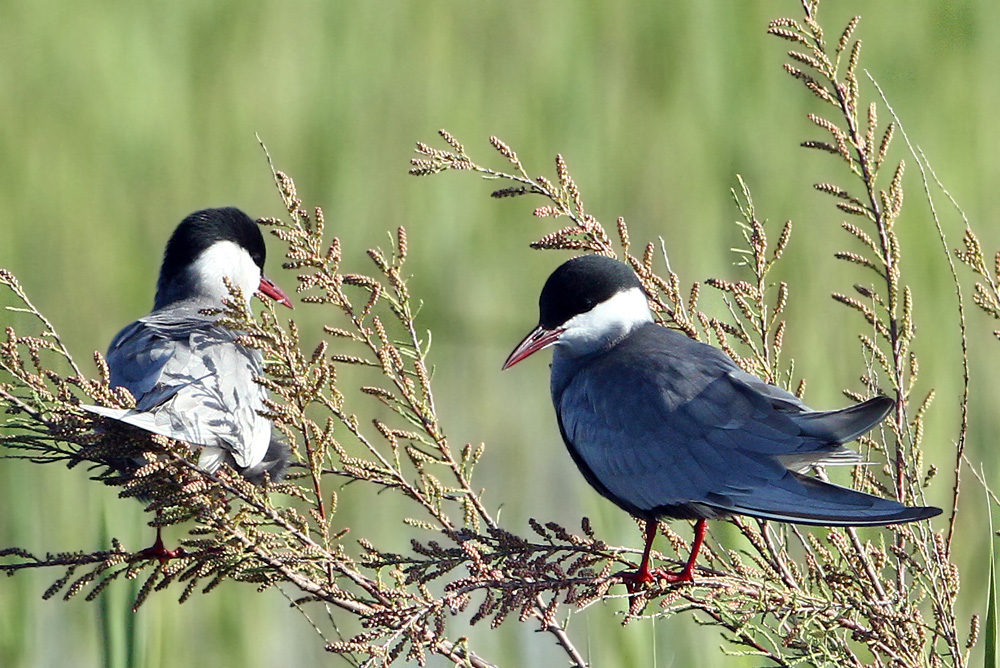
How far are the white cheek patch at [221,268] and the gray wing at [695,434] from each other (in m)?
1.70

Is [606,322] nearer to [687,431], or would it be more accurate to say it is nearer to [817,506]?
[687,431]

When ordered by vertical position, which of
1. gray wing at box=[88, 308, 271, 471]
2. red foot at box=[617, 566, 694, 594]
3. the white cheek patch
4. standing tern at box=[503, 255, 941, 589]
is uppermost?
the white cheek patch

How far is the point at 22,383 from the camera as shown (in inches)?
116

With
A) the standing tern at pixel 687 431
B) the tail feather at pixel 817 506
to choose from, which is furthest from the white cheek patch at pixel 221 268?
the tail feather at pixel 817 506

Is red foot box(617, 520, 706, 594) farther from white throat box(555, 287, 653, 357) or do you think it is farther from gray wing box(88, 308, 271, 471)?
gray wing box(88, 308, 271, 471)

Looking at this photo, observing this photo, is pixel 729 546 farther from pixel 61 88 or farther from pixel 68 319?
pixel 61 88

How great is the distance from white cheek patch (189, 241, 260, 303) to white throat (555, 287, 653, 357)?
1401mm

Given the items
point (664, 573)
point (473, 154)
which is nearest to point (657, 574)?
point (664, 573)

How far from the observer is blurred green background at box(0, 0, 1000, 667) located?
5430 mm

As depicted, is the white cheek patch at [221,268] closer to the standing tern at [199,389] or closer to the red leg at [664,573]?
the standing tern at [199,389]

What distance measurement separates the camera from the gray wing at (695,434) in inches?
114

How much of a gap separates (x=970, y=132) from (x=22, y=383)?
5.73 meters

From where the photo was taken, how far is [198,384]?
11.8 feet

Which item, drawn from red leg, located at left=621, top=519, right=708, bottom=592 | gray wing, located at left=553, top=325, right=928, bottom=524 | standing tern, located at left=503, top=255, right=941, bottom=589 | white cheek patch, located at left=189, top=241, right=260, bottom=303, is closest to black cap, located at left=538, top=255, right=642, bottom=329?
standing tern, located at left=503, top=255, right=941, bottom=589
